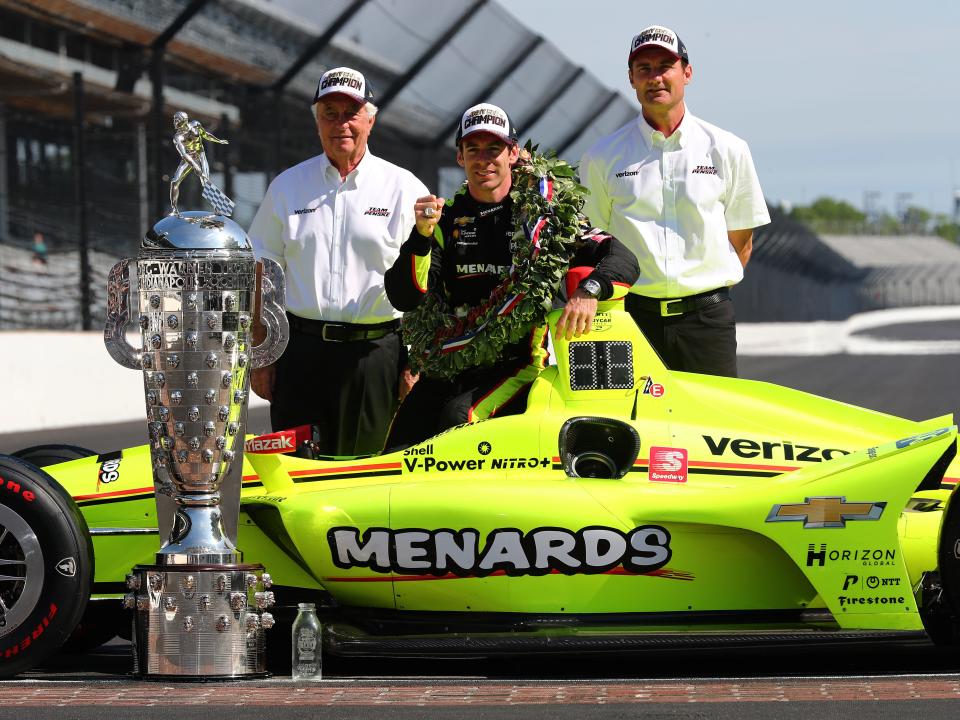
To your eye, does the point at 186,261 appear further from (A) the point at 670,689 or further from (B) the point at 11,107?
(B) the point at 11,107

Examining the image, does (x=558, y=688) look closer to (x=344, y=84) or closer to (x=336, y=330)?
(x=336, y=330)

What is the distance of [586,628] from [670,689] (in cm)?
42

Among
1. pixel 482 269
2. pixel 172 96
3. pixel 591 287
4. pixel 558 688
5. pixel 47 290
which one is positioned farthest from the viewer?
pixel 172 96

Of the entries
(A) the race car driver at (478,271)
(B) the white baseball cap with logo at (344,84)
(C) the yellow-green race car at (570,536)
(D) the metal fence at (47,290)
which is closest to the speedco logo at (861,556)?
(C) the yellow-green race car at (570,536)

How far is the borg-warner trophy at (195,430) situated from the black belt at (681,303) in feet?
6.83

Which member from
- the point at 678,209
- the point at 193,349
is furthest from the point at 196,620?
the point at 678,209

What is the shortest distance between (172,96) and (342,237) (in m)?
10.3

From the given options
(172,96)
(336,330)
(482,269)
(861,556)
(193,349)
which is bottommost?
(861,556)

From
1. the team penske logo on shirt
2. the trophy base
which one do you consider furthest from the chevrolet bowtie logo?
the trophy base

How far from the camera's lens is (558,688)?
5168 mm

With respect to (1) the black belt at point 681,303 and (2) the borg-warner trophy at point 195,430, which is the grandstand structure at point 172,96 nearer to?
(1) the black belt at point 681,303

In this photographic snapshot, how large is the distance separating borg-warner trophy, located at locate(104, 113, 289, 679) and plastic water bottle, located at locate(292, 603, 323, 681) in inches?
4.6

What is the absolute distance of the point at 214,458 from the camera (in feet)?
17.7

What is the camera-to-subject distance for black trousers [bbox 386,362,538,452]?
6066 millimetres
